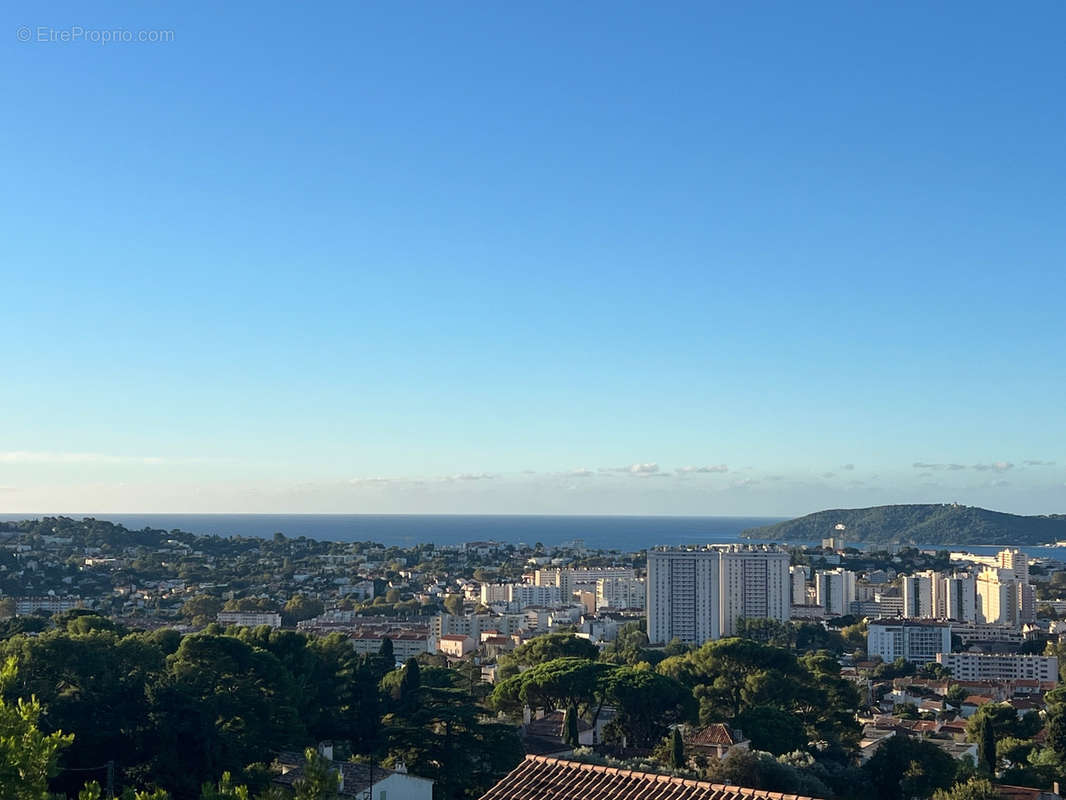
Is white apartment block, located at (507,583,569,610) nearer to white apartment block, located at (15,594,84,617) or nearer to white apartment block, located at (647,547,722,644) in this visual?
white apartment block, located at (647,547,722,644)

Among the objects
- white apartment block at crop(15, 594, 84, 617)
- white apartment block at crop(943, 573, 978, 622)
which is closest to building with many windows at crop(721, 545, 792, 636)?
white apartment block at crop(943, 573, 978, 622)

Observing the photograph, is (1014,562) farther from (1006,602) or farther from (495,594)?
(495,594)

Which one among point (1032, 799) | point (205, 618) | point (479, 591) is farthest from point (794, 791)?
point (479, 591)

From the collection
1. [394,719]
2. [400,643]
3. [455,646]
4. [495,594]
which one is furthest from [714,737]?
[495,594]

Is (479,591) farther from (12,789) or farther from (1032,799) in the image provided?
(12,789)

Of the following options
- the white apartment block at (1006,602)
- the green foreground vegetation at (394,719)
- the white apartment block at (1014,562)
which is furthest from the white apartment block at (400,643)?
the white apartment block at (1014,562)

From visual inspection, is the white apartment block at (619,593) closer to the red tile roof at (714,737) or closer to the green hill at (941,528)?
the red tile roof at (714,737)
